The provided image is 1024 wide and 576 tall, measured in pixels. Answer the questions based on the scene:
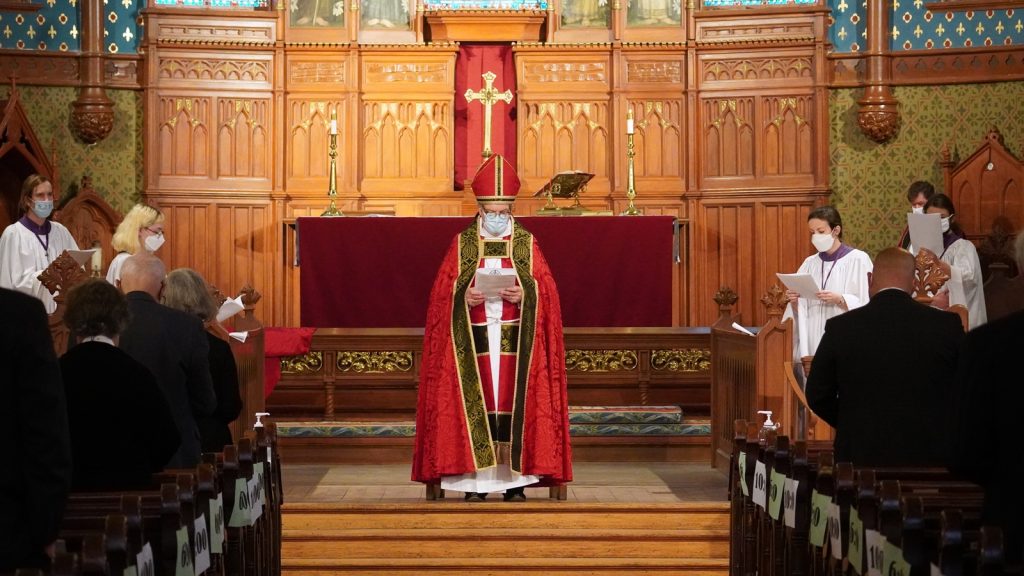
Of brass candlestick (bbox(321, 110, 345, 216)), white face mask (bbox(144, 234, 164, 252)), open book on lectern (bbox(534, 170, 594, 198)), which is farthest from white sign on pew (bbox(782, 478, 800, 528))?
brass candlestick (bbox(321, 110, 345, 216))

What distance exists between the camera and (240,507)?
216 inches

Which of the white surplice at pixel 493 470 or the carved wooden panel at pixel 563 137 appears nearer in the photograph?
the white surplice at pixel 493 470

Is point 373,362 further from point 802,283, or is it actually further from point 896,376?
point 896,376

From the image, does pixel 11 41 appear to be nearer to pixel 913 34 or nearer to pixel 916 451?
pixel 913 34

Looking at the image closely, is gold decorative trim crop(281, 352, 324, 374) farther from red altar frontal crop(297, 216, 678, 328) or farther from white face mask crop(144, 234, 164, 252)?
white face mask crop(144, 234, 164, 252)

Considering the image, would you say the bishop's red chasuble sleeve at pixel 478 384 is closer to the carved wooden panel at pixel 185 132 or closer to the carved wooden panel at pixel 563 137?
the carved wooden panel at pixel 563 137

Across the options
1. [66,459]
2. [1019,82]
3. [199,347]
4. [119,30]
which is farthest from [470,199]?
[66,459]

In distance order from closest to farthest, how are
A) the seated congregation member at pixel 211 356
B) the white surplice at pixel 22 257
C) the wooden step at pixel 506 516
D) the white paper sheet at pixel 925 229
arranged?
the seated congregation member at pixel 211 356, the wooden step at pixel 506 516, the white paper sheet at pixel 925 229, the white surplice at pixel 22 257

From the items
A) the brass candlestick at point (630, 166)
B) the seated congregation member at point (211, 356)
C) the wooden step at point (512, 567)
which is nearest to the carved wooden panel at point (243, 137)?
the brass candlestick at point (630, 166)

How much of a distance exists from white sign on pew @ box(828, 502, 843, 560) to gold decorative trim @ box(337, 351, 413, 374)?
18.7 ft

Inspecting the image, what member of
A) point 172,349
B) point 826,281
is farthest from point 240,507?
point 826,281

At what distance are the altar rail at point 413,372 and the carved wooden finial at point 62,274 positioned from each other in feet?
7.90

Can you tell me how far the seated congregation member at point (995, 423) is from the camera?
3740 millimetres

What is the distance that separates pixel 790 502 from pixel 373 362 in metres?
5.33
